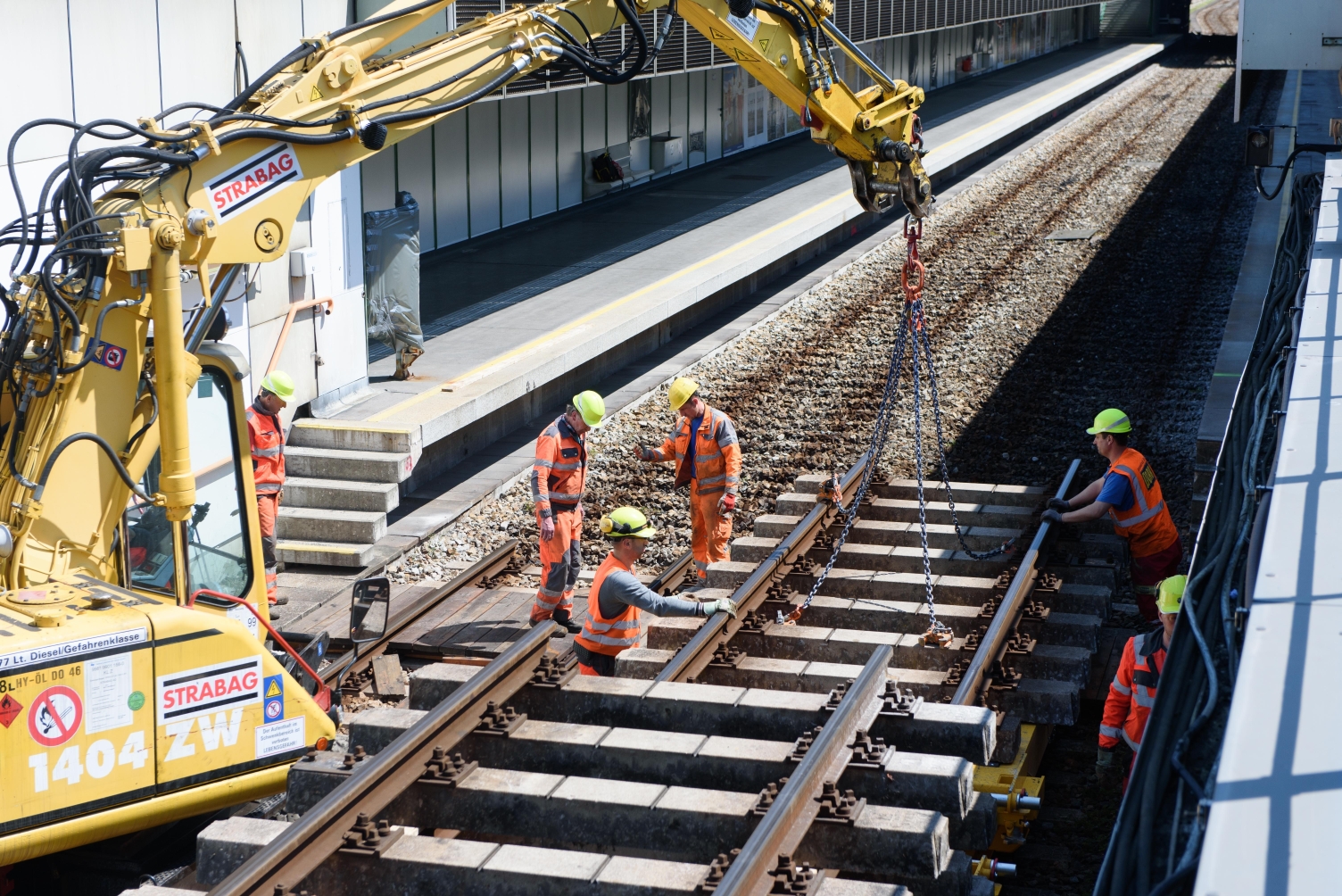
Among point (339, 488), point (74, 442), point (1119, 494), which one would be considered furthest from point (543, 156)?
point (74, 442)

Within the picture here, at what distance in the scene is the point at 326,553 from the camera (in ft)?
40.1

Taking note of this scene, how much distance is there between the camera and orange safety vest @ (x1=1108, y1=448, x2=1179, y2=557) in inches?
383

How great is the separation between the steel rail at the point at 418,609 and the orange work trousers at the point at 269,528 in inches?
41.0

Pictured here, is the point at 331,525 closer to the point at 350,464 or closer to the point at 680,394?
the point at 350,464

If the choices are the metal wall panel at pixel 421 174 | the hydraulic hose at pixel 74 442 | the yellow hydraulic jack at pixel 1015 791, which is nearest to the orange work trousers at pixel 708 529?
the yellow hydraulic jack at pixel 1015 791

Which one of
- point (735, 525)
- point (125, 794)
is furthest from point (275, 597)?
point (125, 794)

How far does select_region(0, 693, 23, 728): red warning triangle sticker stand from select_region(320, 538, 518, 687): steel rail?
10.4 ft

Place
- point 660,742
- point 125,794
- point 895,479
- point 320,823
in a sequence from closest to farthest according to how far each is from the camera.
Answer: point 320,823 < point 660,742 < point 125,794 < point 895,479

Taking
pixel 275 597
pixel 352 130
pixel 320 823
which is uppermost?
pixel 352 130

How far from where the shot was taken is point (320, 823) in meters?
5.48

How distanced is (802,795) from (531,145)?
2009 cm

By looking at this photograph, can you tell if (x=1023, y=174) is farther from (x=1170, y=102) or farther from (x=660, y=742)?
(x=660, y=742)

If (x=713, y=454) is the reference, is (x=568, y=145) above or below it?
above

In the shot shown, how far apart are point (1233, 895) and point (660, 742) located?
3123mm
